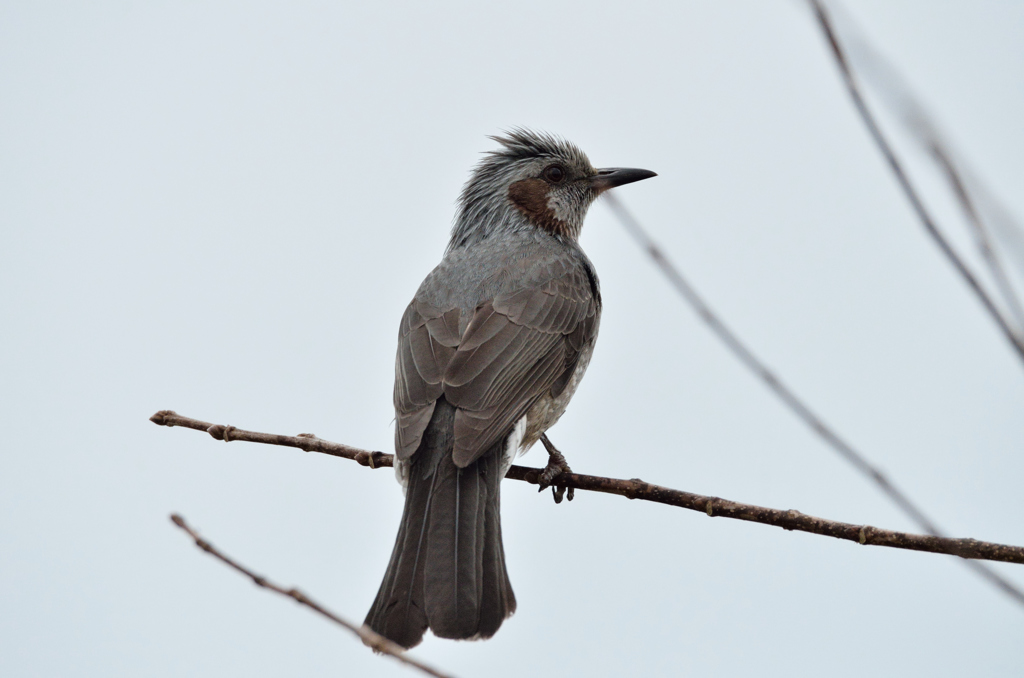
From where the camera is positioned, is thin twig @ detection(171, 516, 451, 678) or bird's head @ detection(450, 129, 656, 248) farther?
bird's head @ detection(450, 129, 656, 248)

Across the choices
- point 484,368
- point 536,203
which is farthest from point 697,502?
point 536,203

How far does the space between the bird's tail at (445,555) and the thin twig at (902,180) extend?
8.38 feet

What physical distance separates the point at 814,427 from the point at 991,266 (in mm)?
567

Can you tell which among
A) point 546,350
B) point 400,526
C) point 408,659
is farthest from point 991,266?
point 546,350

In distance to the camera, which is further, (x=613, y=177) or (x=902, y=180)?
(x=613, y=177)

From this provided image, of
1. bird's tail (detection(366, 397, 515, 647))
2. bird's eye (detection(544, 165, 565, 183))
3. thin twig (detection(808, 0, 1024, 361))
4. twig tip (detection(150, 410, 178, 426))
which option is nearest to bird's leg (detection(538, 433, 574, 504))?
bird's tail (detection(366, 397, 515, 647))

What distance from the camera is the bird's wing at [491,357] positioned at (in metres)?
4.43

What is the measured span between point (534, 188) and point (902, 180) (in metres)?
4.96

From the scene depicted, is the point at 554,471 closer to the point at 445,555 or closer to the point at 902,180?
the point at 445,555

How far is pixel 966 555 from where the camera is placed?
237 centimetres

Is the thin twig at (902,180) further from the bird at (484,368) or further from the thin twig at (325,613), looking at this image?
→ the bird at (484,368)

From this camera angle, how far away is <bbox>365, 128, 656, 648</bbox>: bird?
12.4 feet

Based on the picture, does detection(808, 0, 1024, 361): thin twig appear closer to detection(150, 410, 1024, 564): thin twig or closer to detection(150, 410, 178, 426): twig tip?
detection(150, 410, 1024, 564): thin twig

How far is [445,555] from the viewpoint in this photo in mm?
3881
